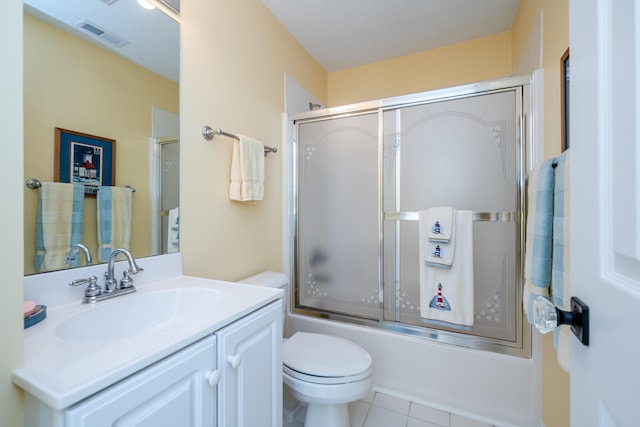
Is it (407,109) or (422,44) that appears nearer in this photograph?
(407,109)

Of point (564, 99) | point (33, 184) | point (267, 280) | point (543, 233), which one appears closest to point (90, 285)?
point (33, 184)

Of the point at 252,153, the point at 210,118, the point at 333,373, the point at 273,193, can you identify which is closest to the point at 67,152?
the point at 210,118

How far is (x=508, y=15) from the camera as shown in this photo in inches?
74.4

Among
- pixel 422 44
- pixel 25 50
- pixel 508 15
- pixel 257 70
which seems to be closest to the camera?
pixel 25 50

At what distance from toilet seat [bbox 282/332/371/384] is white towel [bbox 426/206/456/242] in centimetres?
75

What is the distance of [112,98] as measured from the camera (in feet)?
3.39

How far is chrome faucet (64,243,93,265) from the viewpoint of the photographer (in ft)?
2.97

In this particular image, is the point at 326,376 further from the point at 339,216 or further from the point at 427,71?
the point at 427,71

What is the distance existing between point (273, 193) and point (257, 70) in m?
0.82

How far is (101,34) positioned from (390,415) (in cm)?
227

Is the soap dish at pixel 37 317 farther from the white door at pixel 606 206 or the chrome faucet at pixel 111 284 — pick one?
the white door at pixel 606 206

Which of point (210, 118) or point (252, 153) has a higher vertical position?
point (210, 118)

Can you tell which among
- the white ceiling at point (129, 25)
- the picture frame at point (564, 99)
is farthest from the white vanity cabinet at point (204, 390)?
the picture frame at point (564, 99)

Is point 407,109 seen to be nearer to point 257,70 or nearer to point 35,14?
point 257,70
